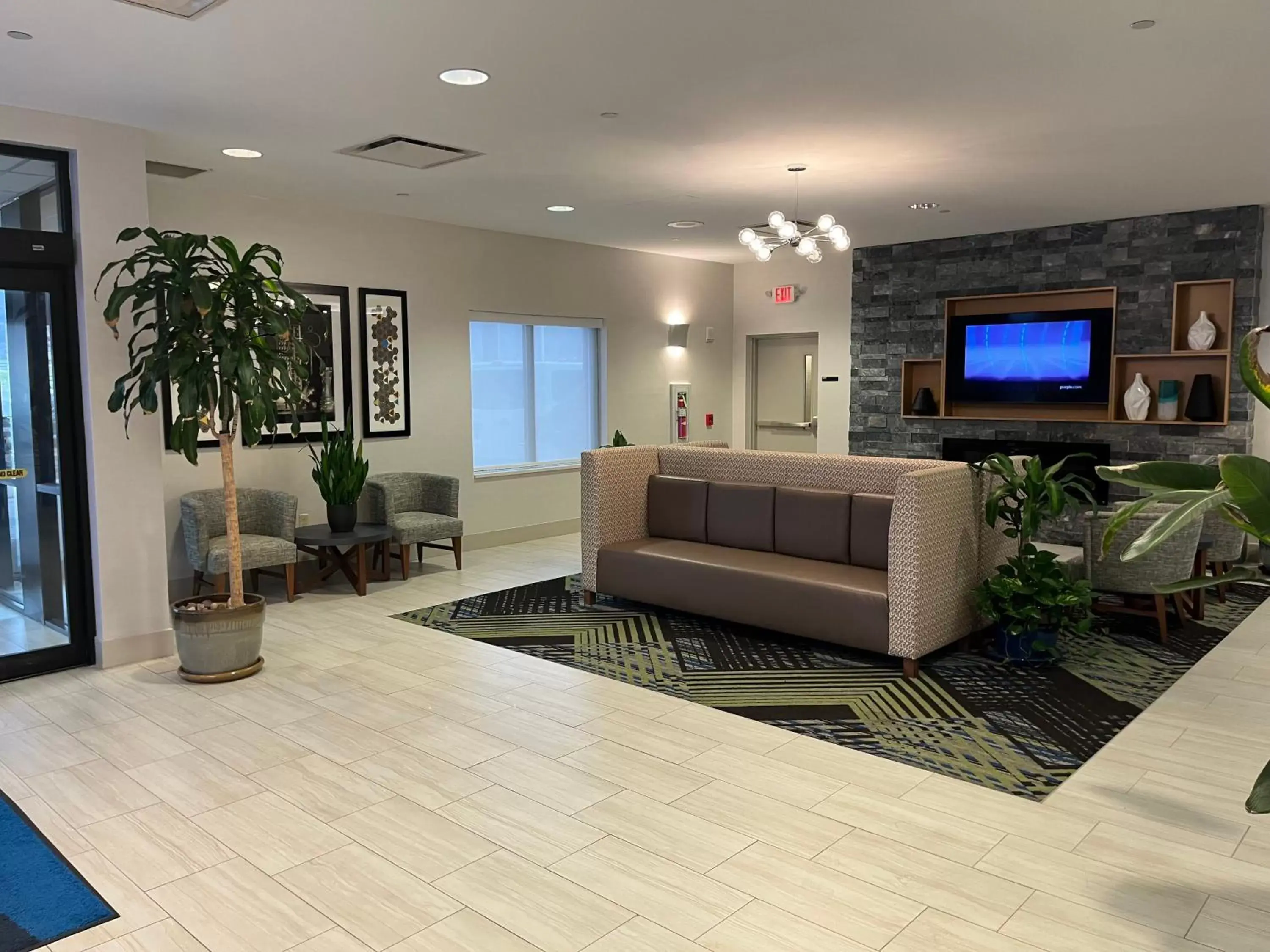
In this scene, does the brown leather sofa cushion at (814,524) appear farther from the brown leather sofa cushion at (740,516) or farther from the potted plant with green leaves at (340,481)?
the potted plant with green leaves at (340,481)

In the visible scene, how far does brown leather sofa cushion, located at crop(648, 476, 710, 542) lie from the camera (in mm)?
5648

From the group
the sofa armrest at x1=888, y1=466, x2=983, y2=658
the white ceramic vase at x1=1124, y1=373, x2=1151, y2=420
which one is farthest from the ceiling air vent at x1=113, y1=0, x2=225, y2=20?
the white ceramic vase at x1=1124, y1=373, x2=1151, y2=420

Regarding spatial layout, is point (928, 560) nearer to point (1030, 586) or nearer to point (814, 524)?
point (1030, 586)

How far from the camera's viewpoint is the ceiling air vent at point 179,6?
299 centimetres

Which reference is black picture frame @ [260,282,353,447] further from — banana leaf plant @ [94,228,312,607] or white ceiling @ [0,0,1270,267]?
banana leaf plant @ [94,228,312,607]

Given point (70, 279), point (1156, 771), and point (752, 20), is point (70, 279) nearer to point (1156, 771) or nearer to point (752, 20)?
point (752, 20)

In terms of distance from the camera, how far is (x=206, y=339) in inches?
172

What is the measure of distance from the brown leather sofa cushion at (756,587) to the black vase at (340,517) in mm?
1830

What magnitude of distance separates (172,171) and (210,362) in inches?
74.3

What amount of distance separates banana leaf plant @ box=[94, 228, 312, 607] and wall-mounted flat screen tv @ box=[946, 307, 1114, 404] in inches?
228

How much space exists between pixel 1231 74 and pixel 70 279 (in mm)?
5201

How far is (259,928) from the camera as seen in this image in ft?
7.99

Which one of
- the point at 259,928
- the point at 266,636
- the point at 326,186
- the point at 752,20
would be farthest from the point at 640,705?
the point at 326,186

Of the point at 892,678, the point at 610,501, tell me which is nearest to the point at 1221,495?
the point at 892,678
